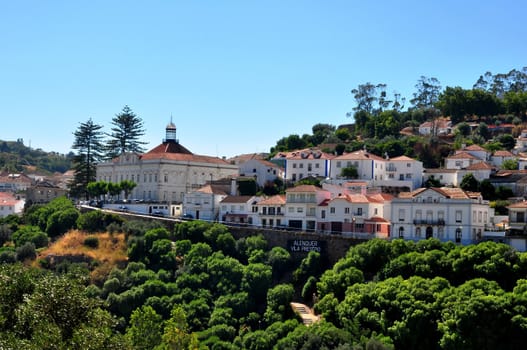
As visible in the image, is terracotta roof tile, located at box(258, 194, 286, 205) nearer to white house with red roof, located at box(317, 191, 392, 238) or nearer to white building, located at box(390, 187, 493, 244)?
white house with red roof, located at box(317, 191, 392, 238)

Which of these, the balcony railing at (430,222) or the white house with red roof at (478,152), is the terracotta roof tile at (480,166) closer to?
the white house with red roof at (478,152)

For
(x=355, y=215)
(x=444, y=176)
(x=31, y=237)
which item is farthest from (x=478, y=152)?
(x=31, y=237)

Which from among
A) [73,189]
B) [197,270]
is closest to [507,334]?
[197,270]

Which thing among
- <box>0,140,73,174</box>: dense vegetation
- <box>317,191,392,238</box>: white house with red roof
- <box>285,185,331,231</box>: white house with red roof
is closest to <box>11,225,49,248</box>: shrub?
<box>285,185,331,231</box>: white house with red roof

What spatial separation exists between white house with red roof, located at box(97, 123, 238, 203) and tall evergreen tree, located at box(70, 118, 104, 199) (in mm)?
3434

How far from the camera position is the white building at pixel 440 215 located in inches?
2131

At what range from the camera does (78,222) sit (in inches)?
2798

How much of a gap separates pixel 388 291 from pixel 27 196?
185ft

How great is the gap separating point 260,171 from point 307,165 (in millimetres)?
4261

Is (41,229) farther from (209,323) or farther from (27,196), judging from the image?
(209,323)

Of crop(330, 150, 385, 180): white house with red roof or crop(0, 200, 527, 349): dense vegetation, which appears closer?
crop(0, 200, 527, 349): dense vegetation

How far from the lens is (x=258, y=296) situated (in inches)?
2131

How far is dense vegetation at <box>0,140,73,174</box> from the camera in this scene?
6235 inches

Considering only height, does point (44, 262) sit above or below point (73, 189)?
below
